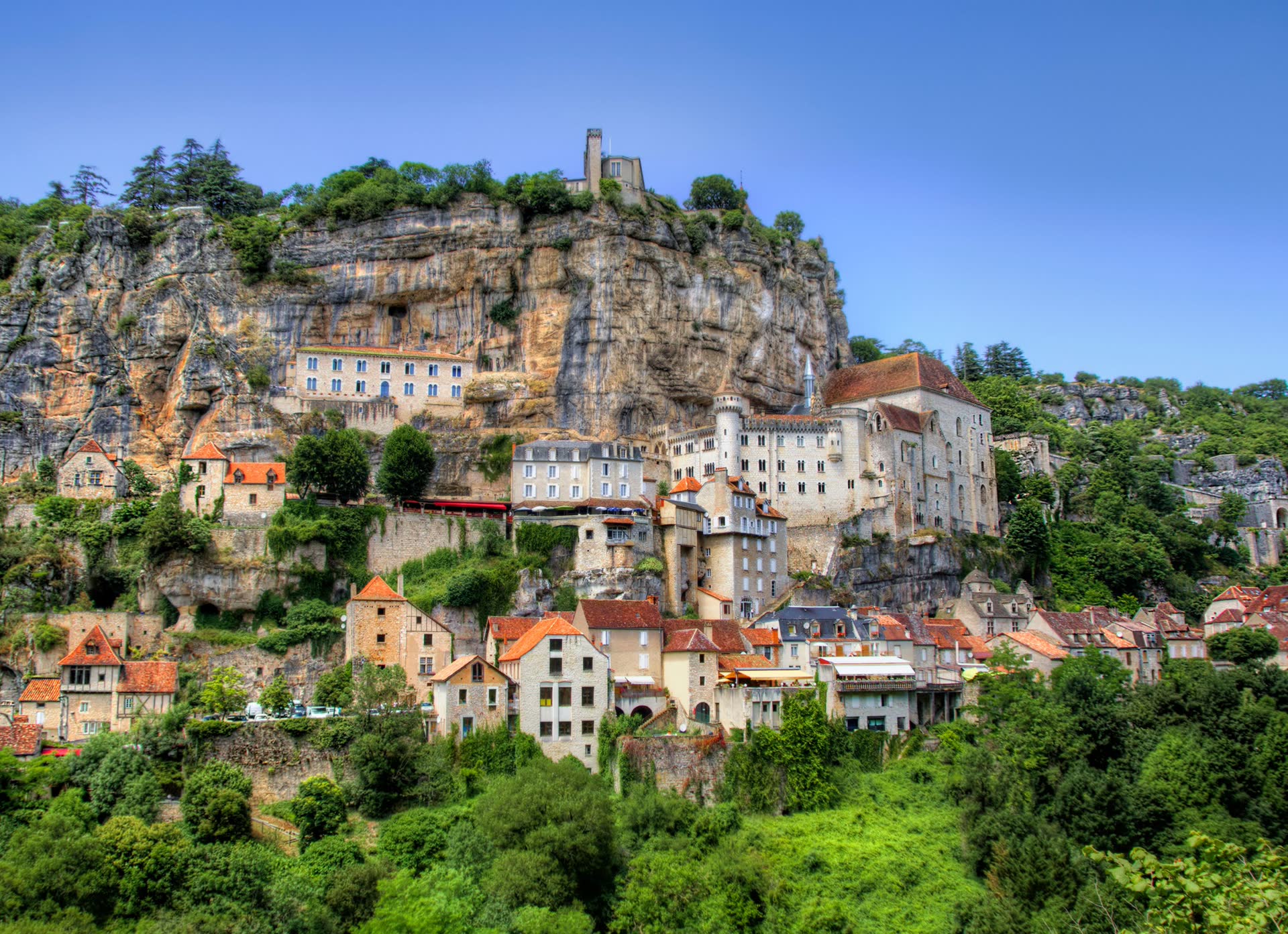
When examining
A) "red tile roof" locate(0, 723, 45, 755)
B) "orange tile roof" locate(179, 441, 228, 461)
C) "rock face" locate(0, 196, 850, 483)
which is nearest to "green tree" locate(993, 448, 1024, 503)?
"rock face" locate(0, 196, 850, 483)

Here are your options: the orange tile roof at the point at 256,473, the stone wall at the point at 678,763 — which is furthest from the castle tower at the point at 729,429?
the stone wall at the point at 678,763

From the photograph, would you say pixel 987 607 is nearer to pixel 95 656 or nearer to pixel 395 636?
pixel 395 636

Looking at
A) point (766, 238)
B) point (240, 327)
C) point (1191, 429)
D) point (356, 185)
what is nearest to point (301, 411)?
point (240, 327)

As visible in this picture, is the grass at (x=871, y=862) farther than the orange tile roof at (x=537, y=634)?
No

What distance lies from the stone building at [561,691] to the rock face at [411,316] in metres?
25.1

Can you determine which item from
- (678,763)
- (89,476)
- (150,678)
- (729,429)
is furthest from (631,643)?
(89,476)

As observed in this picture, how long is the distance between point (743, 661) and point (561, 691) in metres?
10.2

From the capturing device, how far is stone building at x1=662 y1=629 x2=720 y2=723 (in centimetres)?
4866

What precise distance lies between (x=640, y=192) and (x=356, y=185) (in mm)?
18382

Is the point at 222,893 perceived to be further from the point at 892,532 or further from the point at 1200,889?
the point at 892,532

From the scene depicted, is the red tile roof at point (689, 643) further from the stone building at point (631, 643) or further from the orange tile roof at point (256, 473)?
the orange tile roof at point (256, 473)

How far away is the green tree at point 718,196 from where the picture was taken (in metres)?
83.6

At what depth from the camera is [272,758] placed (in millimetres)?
42219

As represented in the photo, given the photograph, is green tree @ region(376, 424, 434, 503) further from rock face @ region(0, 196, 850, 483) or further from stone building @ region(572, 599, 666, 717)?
stone building @ region(572, 599, 666, 717)
